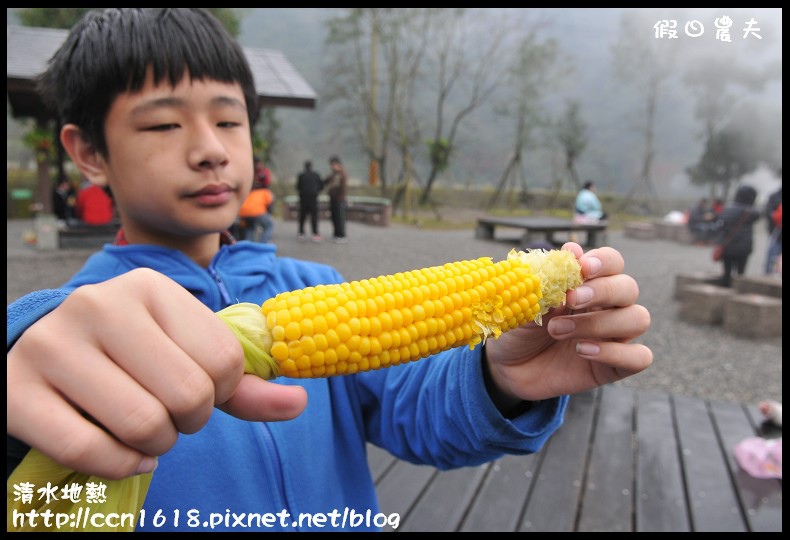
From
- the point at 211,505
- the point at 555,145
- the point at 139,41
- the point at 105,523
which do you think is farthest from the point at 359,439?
the point at 555,145

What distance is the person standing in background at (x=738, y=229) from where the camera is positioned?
7.00m

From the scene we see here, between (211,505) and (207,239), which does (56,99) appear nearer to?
(207,239)

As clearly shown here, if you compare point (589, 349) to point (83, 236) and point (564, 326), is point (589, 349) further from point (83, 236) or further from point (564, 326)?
point (83, 236)

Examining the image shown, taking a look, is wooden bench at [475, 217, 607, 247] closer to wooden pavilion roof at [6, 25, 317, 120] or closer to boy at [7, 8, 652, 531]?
wooden pavilion roof at [6, 25, 317, 120]

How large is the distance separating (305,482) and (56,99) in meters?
1.12

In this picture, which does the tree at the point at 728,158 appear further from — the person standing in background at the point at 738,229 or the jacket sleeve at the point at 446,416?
the jacket sleeve at the point at 446,416

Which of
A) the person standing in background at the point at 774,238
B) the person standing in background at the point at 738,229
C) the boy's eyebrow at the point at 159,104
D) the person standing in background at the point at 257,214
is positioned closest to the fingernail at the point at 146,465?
the boy's eyebrow at the point at 159,104

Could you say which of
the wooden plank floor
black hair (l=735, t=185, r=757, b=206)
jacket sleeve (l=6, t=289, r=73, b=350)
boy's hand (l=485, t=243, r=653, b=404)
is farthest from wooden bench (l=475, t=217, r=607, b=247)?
jacket sleeve (l=6, t=289, r=73, b=350)

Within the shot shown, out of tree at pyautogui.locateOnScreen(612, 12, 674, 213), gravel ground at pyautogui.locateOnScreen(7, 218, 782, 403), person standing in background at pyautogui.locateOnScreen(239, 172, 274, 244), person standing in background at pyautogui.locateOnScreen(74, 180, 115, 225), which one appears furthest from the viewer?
tree at pyautogui.locateOnScreen(612, 12, 674, 213)

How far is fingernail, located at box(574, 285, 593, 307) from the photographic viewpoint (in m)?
0.86

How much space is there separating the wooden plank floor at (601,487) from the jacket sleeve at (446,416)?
0.79 m

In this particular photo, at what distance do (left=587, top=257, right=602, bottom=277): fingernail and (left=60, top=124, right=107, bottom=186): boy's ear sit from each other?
1043 millimetres

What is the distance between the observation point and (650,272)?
10008mm

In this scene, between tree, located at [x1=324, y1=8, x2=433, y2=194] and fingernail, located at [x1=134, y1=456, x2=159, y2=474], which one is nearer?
fingernail, located at [x1=134, y1=456, x2=159, y2=474]
